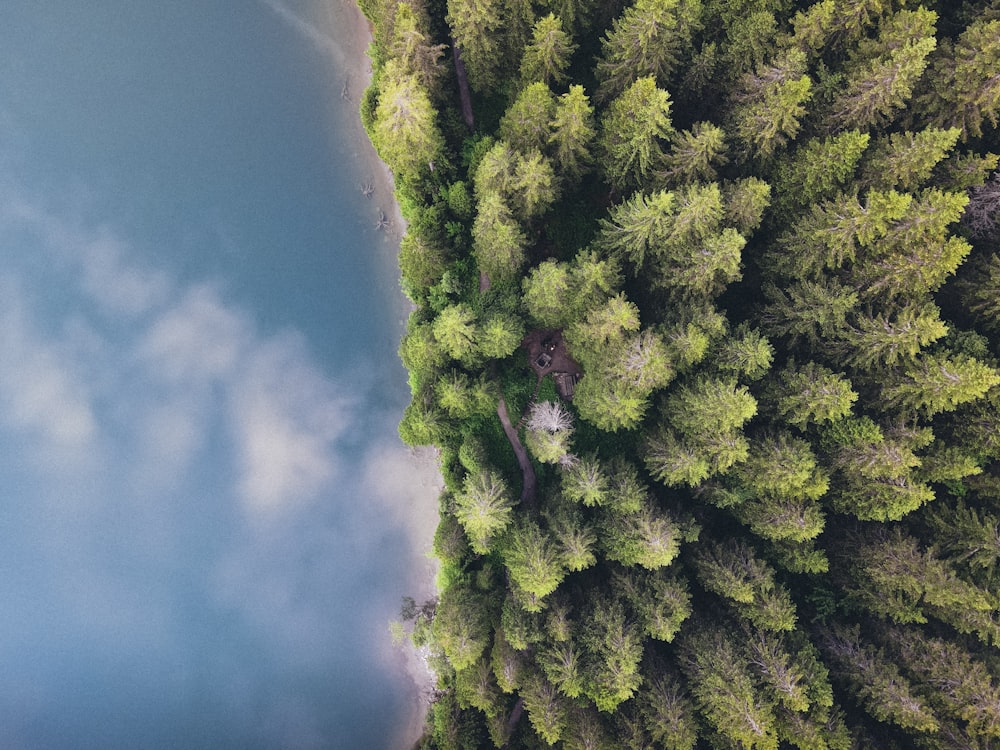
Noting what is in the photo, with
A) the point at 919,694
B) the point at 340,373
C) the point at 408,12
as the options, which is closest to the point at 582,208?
the point at 408,12

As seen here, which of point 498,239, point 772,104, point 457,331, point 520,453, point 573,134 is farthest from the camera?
point 520,453

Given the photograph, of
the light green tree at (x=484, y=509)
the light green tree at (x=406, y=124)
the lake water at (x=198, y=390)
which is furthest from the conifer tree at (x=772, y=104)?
the lake water at (x=198, y=390)

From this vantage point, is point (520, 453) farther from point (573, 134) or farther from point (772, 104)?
point (772, 104)

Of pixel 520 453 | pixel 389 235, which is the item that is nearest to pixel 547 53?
pixel 389 235

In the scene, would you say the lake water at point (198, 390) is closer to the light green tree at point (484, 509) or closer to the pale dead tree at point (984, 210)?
the light green tree at point (484, 509)

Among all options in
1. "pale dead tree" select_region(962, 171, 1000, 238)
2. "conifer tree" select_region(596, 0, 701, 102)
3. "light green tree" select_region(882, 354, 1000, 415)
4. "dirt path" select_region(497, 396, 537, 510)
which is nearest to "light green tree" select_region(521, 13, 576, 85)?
"conifer tree" select_region(596, 0, 701, 102)

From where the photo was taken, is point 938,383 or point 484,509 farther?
point 484,509

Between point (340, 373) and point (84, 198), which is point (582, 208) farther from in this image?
point (84, 198)
